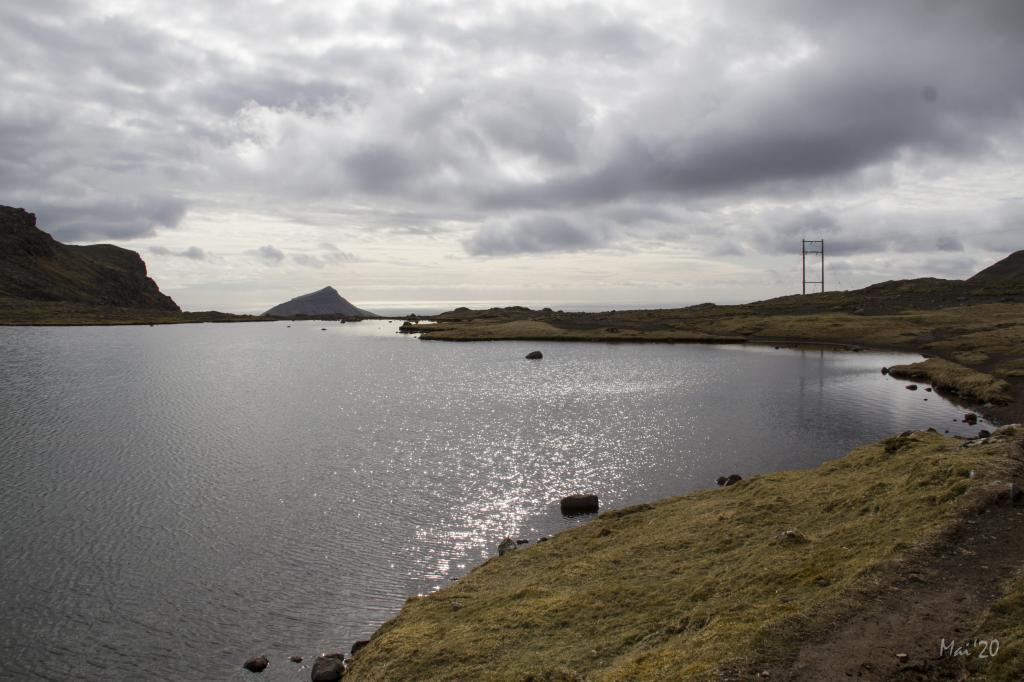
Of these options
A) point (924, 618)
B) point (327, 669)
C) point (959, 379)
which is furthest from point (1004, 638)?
point (959, 379)

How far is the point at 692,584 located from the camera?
20.2 metres

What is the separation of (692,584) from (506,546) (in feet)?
34.8

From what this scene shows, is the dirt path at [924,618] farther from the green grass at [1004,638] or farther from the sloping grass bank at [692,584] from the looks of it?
the sloping grass bank at [692,584]

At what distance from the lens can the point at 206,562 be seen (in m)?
28.6

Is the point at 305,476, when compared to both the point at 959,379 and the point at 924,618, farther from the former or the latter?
the point at 959,379

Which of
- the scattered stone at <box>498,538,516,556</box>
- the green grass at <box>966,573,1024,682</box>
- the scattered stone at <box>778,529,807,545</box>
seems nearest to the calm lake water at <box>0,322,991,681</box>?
the scattered stone at <box>498,538,516,556</box>

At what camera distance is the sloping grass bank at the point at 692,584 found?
15773 millimetres

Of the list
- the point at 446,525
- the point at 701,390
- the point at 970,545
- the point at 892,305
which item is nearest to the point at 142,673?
the point at 446,525

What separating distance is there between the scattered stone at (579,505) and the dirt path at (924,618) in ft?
60.0

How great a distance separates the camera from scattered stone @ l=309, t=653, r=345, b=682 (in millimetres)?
A: 19469

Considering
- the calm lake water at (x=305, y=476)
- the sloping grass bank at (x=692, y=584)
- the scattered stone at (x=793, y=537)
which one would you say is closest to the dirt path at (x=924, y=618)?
the sloping grass bank at (x=692, y=584)

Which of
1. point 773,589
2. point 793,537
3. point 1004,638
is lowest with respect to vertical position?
point 773,589

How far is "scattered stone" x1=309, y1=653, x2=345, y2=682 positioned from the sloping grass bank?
65cm

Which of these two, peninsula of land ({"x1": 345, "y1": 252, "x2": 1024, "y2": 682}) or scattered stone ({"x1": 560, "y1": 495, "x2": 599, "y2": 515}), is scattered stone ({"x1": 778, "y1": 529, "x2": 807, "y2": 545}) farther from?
scattered stone ({"x1": 560, "y1": 495, "x2": 599, "y2": 515})
